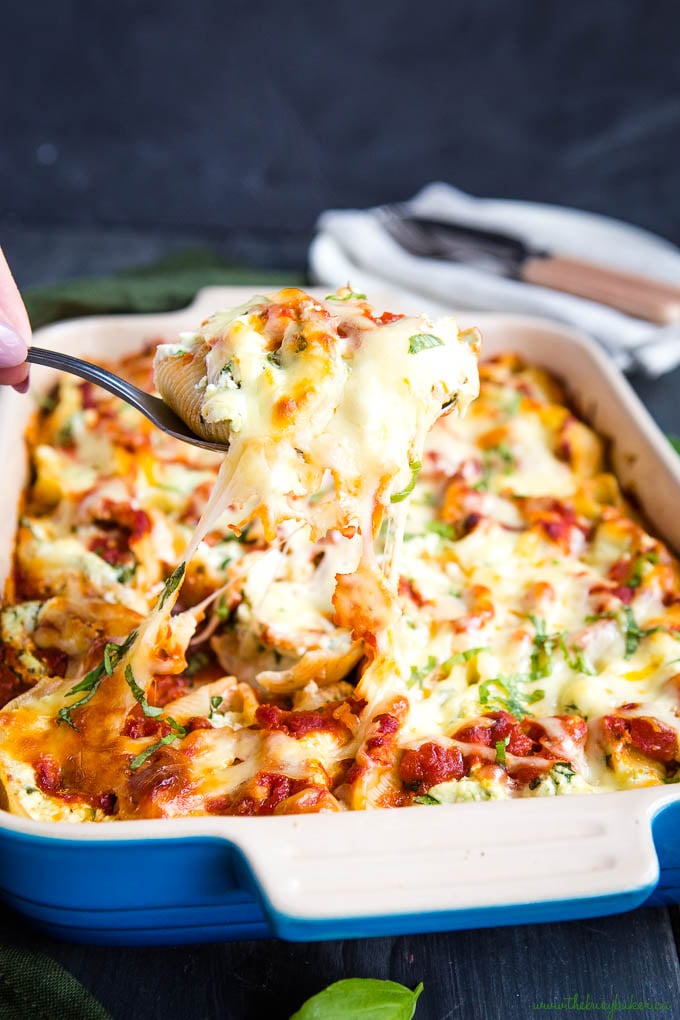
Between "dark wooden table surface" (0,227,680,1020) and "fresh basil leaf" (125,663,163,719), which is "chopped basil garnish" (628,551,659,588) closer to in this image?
"dark wooden table surface" (0,227,680,1020)

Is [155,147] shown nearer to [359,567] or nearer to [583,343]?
[583,343]

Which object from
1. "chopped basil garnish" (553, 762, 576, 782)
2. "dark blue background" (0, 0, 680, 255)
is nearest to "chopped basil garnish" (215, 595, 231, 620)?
"chopped basil garnish" (553, 762, 576, 782)

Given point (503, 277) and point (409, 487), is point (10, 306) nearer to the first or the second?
point (409, 487)

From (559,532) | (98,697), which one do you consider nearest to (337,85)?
(559,532)

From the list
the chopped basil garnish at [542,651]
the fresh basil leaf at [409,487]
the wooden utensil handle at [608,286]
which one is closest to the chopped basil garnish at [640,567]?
the chopped basil garnish at [542,651]

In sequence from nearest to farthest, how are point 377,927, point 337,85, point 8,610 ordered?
1. point 377,927
2. point 8,610
3. point 337,85

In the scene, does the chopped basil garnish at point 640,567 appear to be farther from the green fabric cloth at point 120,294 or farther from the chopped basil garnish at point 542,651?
the green fabric cloth at point 120,294
